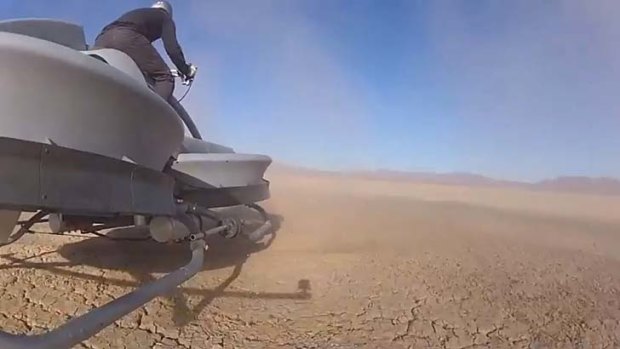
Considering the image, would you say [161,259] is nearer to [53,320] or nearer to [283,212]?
[53,320]

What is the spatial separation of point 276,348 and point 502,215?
24.3 feet

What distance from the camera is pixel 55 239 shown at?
4230 mm

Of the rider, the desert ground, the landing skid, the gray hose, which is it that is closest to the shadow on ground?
the desert ground

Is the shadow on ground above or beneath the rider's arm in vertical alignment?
beneath

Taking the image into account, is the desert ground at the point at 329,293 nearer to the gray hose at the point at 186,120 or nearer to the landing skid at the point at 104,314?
the landing skid at the point at 104,314

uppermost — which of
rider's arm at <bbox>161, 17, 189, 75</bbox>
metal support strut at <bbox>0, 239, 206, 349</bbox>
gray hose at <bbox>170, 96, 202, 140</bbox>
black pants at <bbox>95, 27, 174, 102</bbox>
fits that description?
rider's arm at <bbox>161, 17, 189, 75</bbox>

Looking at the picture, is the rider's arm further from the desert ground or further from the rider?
the desert ground

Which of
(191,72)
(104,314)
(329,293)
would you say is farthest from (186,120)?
(104,314)

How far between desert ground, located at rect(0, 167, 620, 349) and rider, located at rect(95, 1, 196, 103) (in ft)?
4.29

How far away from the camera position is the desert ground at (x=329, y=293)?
2.52 m

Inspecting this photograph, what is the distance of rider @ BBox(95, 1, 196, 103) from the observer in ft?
10.0

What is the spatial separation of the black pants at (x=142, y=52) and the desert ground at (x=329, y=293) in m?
1.28

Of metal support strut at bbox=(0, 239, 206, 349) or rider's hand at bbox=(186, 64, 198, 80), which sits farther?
rider's hand at bbox=(186, 64, 198, 80)

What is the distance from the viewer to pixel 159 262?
3564 millimetres
